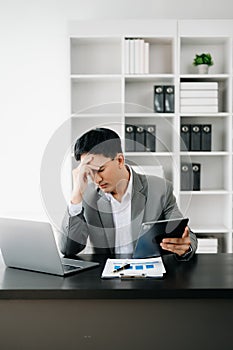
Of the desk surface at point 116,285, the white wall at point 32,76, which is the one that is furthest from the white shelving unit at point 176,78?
the desk surface at point 116,285

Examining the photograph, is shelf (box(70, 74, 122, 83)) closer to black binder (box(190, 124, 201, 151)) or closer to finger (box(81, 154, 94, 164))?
black binder (box(190, 124, 201, 151))

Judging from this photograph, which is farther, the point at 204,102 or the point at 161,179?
the point at 204,102

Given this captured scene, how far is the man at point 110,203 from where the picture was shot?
1.96 meters

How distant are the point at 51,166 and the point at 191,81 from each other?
7.58ft

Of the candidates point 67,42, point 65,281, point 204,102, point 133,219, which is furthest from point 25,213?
point 65,281

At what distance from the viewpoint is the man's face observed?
1937 millimetres

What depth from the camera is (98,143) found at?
6.40ft

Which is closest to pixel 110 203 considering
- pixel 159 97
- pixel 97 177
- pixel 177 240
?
pixel 97 177

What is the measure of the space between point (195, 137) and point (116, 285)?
2.34m

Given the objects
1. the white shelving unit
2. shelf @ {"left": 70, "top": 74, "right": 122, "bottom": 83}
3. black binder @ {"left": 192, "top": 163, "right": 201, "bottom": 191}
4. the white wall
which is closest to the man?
the white shelving unit

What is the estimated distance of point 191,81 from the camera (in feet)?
13.2

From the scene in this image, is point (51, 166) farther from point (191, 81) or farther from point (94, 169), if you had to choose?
point (191, 81)

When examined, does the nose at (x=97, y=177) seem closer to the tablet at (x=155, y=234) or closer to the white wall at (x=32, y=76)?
the tablet at (x=155, y=234)

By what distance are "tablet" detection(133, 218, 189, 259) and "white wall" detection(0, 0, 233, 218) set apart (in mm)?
2164
